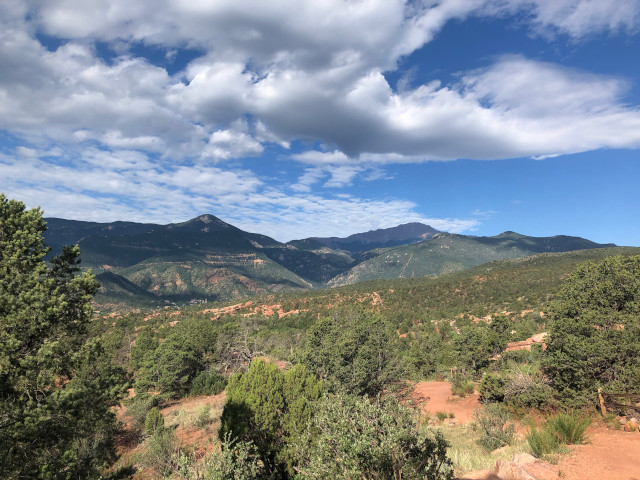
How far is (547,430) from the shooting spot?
9.13 meters

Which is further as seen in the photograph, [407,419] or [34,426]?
[34,426]

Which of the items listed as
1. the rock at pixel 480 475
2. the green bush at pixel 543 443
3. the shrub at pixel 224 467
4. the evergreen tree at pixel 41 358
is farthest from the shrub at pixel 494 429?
the evergreen tree at pixel 41 358

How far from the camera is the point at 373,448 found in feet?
17.2

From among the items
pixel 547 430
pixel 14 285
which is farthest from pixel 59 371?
pixel 547 430

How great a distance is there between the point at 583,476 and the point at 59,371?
1492 cm

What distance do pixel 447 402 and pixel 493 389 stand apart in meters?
5.03

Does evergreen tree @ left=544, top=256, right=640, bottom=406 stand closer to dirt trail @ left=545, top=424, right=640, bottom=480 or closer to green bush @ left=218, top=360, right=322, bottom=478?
dirt trail @ left=545, top=424, right=640, bottom=480

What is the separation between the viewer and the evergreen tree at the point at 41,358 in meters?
8.56

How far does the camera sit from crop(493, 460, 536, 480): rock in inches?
264

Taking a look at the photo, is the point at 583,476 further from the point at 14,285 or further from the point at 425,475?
the point at 14,285

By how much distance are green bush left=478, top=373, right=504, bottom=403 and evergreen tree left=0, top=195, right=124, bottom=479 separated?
18171mm

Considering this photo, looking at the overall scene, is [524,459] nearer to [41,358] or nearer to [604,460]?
[604,460]

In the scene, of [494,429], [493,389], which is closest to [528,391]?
[493,389]

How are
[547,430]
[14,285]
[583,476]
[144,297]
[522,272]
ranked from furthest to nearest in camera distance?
1. [144,297]
2. [522,272]
3. [14,285]
4. [547,430]
5. [583,476]
